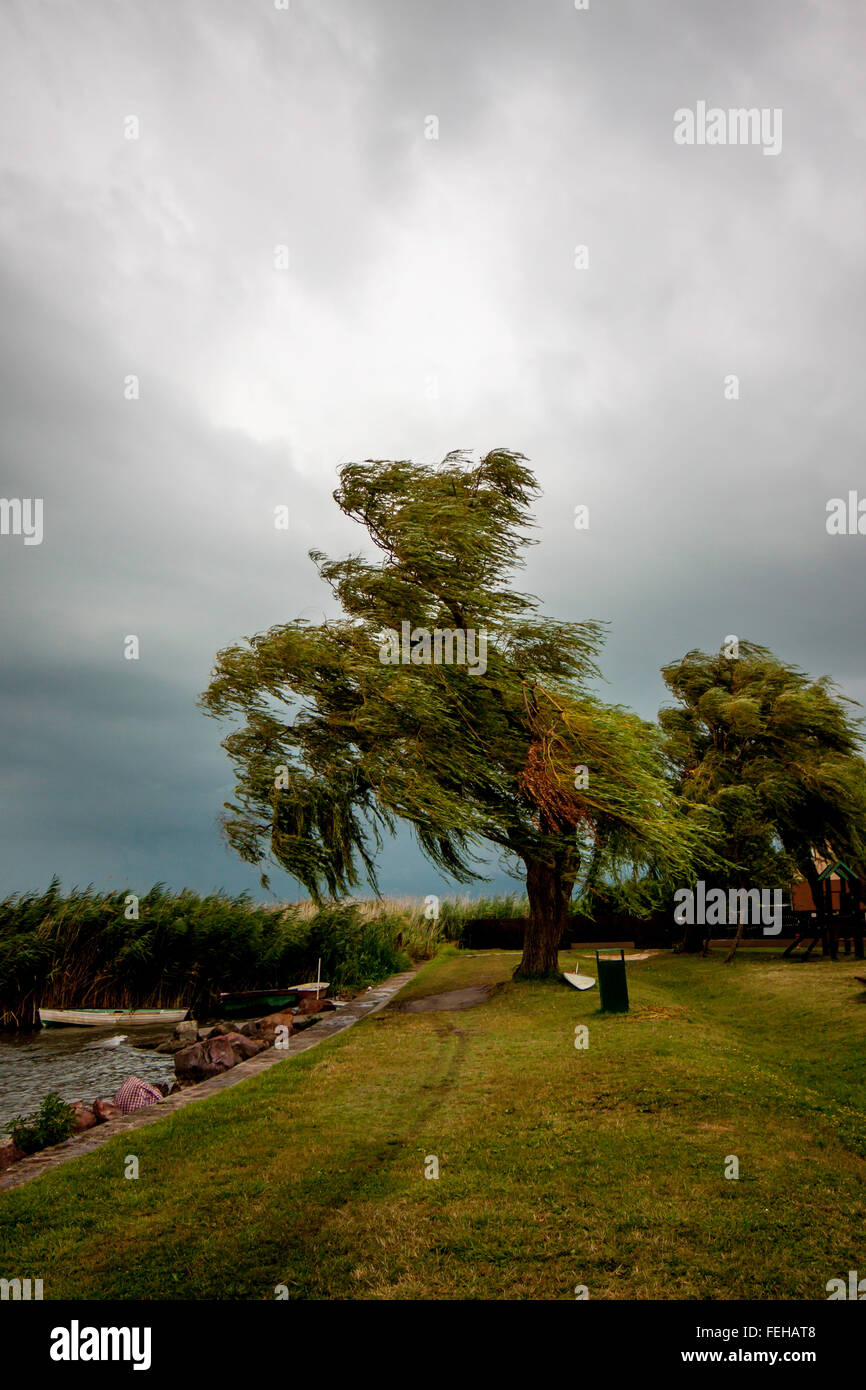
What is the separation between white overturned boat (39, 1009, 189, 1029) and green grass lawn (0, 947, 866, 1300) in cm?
1104

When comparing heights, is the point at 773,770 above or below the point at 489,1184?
above

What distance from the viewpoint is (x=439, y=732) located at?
16.5 metres

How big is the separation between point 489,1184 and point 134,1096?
7.73m

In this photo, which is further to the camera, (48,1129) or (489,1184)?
(48,1129)

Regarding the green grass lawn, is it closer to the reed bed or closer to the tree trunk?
the tree trunk

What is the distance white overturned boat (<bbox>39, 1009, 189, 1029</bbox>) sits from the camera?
2119cm

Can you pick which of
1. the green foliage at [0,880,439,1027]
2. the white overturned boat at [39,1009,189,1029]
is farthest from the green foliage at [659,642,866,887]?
the white overturned boat at [39,1009,189,1029]

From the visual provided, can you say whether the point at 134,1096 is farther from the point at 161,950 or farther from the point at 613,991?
the point at 161,950

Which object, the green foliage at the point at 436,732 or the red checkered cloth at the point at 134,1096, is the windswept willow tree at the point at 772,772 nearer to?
the green foliage at the point at 436,732

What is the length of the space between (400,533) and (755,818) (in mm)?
14509

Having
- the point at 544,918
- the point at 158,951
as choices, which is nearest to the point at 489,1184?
the point at 544,918

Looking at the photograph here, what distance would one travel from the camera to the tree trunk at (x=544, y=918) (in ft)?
62.4
